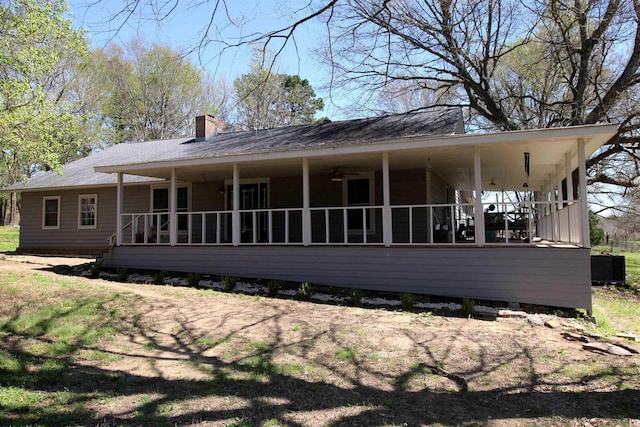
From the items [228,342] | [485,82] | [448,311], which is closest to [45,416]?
[228,342]

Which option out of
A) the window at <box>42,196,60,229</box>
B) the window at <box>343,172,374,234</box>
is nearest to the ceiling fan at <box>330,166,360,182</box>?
the window at <box>343,172,374,234</box>

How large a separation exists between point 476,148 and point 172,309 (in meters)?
6.54

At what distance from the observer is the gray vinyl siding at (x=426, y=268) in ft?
27.1

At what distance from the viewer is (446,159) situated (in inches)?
436

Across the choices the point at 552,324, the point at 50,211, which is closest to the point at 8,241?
the point at 50,211

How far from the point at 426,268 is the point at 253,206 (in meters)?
6.71

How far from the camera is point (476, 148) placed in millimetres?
9000

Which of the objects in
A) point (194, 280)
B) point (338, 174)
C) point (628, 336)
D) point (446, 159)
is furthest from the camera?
point (338, 174)

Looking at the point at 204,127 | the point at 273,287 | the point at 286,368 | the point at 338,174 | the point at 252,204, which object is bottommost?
the point at 286,368

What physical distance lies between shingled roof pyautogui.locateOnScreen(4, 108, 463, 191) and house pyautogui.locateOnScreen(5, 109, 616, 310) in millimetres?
79

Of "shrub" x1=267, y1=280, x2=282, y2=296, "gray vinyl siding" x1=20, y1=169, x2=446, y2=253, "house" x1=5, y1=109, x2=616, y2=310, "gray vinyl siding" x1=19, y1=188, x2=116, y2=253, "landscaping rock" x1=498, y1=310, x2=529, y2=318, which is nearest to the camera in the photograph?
"landscaping rock" x1=498, y1=310, x2=529, y2=318

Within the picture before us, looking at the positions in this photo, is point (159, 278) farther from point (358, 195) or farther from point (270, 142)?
point (358, 195)

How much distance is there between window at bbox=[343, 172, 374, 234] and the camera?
12672 millimetres

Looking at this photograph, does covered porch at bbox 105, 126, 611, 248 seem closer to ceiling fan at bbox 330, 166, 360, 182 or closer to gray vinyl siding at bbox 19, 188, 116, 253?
ceiling fan at bbox 330, 166, 360, 182
